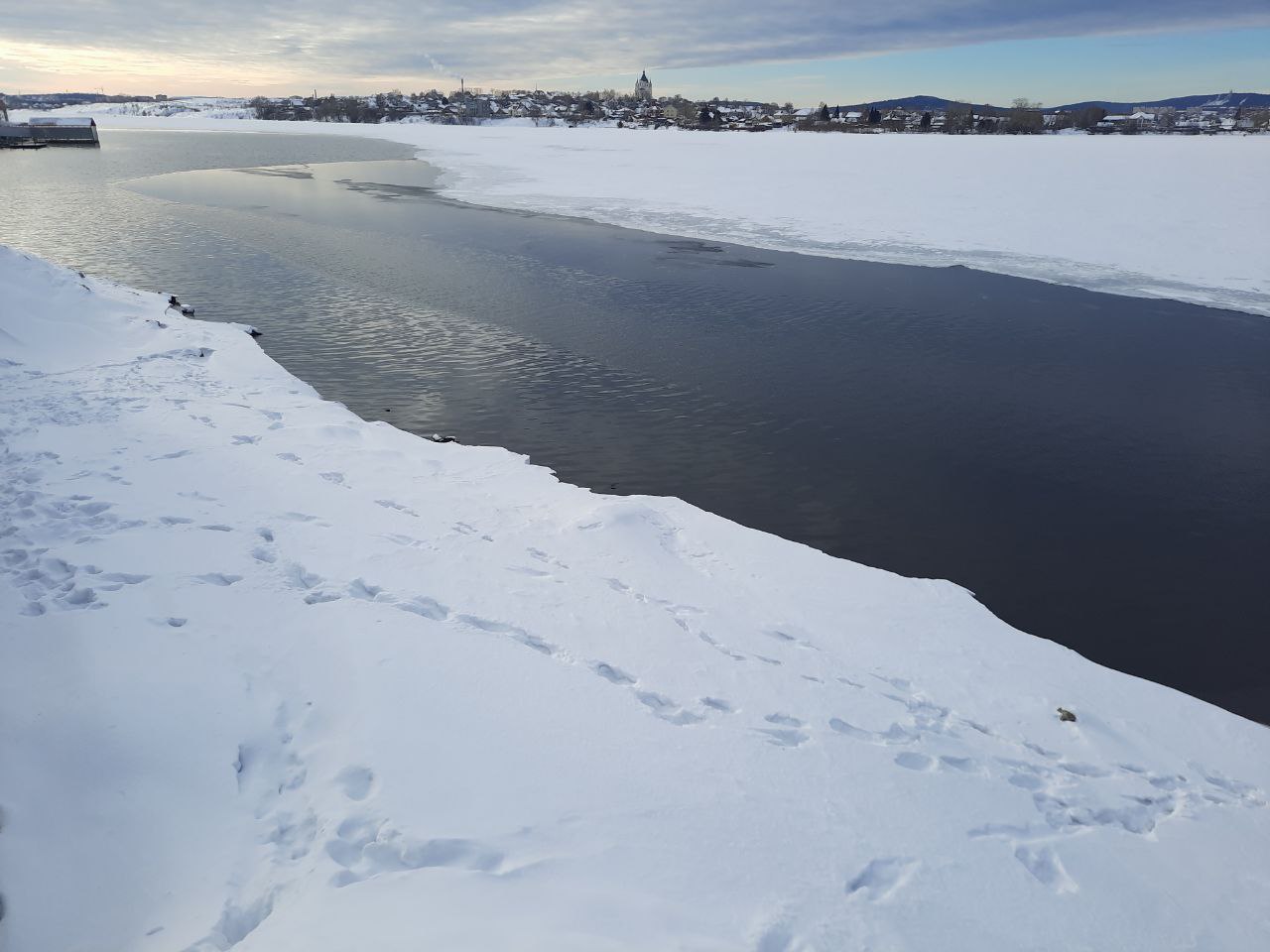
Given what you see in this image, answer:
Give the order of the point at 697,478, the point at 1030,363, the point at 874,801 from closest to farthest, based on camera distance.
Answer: the point at 874,801, the point at 697,478, the point at 1030,363

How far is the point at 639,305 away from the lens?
692 inches

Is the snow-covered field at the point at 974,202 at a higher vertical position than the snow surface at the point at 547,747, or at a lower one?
higher

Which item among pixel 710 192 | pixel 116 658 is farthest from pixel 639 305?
pixel 710 192

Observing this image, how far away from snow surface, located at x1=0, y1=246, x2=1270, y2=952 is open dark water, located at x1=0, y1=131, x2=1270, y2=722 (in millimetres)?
1093

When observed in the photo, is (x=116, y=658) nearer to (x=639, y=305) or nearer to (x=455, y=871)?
(x=455, y=871)

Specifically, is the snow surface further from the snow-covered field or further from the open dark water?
the snow-covered field

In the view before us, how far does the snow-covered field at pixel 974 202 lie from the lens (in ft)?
69.4

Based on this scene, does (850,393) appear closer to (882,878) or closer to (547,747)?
(547,747)

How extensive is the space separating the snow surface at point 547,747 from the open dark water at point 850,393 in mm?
1093

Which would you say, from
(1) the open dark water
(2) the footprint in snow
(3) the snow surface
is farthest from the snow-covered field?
(2) the footprint in snow

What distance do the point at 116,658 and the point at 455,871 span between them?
2.89 metres

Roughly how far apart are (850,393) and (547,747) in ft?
31.0

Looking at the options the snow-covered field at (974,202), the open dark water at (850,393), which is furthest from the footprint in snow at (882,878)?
the snow-covered field at (974,202)

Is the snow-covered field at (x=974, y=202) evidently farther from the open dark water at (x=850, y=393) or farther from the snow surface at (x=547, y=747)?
the snow surface at (x=547, y=747)
